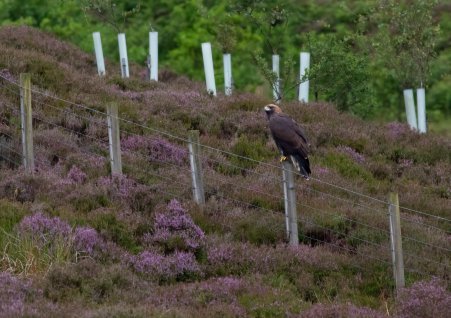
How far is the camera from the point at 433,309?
1093cm

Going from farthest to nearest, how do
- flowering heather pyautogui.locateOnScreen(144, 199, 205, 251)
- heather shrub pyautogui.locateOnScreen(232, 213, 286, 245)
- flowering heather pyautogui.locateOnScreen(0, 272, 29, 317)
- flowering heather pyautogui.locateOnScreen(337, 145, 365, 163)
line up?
flowering heather pyautogui.locateOnScreen(337, 145, 365, 163) → heather shrub pyautogui.locateOnScreen(232, 213, 286, 245) → flowering heather pyautogui.locateOnScreen(144, 199, 205, 251) → flowering heather pyautogui.locateOnScreen(0, 272, 29, 317)

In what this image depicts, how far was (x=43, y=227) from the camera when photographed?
11875 mm

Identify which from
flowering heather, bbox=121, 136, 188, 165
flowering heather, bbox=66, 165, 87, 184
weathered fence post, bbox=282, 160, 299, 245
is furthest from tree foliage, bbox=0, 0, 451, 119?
weathered fence post, bbox=282, 160, 299, 245

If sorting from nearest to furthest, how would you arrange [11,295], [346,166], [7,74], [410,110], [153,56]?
[11,295] < [346,166] < [7,74] < [410,110] < [153,56]

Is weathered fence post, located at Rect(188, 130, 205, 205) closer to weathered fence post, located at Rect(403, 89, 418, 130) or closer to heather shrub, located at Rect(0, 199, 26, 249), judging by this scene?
heather shrub, located at Rect(0, 199, 26, 249)

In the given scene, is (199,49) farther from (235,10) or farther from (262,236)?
(262,236)

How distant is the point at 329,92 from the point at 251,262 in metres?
10.1

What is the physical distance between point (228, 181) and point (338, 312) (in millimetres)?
4322

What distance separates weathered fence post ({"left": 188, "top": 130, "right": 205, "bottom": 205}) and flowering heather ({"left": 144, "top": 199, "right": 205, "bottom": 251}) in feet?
1.53

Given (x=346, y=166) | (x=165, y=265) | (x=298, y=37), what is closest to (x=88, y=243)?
(x=165, y=265)

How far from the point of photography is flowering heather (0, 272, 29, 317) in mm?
9891

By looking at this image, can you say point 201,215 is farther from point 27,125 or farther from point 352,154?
point 352,154

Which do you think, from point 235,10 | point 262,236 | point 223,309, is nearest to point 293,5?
point 235,10

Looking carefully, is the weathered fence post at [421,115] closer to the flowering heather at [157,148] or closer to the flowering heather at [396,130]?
the flowering heather at [396,130]
